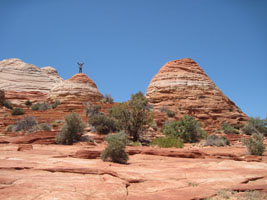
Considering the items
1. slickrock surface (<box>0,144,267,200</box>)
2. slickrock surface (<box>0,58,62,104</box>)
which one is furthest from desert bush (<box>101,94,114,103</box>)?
slickrock surface (<box>0,144,267,200</box>)

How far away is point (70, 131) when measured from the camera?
13.8m

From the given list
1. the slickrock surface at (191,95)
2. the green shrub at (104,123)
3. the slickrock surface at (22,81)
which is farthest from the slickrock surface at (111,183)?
the slickrock surface at (22,81)

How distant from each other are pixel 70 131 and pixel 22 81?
41.8 meters

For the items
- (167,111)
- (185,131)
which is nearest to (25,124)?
(185,131)

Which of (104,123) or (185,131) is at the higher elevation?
(104,123)

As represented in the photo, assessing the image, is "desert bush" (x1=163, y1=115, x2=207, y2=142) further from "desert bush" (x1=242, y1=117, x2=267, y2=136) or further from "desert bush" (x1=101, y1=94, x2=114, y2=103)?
"desert bush" (x1=101, y1=94, x2=114, y2=103)

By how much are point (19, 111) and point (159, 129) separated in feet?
49.4

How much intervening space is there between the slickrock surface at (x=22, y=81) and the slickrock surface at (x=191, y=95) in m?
25.3

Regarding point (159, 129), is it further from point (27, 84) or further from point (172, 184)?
point (27, 84)

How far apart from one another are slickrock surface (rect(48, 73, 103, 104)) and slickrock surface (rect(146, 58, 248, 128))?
375 inches

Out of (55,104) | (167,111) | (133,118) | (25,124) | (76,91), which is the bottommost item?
(25,124)

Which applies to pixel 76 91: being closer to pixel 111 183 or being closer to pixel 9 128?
pixel 9 128

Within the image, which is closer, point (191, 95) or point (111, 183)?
point (111, 183)

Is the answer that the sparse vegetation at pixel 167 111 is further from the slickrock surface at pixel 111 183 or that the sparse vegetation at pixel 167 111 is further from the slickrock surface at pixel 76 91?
the slickrock surface at pixel 111 183
